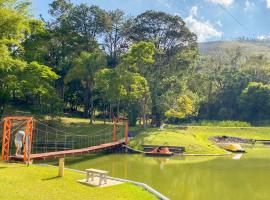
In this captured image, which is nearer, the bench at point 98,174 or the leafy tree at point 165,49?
the bench at point 98,174

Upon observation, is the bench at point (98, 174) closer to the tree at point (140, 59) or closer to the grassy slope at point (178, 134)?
the grassy slope at point (178, 134)

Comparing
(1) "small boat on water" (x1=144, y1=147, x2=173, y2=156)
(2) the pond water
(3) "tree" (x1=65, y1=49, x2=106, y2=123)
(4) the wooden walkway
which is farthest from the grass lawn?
(3) "tree" (x1=65, y1=49, x2=106, y2=123)

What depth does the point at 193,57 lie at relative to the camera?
53406 mm

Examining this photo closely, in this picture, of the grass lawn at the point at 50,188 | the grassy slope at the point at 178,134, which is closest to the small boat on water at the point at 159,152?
the grassy slope at the point at 178,134

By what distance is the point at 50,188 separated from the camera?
610 inches

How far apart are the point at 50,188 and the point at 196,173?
1331 centimetres

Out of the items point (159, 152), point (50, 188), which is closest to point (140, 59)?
point (159, 152)

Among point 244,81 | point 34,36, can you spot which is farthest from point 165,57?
point 244,81

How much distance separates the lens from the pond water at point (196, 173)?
2008 cm

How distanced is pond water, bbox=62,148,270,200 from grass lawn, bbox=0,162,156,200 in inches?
139

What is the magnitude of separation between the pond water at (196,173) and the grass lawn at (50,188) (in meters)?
3.53

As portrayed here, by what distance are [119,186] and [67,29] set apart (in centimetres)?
4153

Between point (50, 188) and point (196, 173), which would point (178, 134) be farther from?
point (50, 188)

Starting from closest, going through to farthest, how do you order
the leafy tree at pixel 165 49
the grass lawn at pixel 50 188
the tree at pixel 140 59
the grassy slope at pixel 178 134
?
the grass lawn at pixel 50 188, the grassy slope at pixel 178 134, the tree at pixel 140 59, the leafy tree at pixel 165 49
